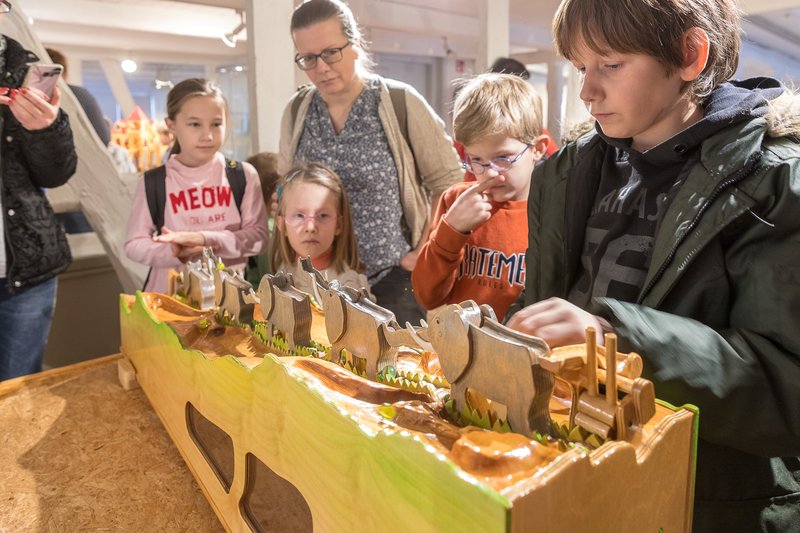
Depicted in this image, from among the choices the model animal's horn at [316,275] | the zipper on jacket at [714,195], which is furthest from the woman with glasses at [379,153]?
the zipper on jacket at [714,195]

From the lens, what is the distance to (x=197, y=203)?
1.94 meters

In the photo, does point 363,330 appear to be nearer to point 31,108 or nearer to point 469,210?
point 469,210

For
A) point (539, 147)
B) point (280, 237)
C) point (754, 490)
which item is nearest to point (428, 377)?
point (754, 490)

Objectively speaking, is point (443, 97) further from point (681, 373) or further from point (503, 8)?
point (681, 373)

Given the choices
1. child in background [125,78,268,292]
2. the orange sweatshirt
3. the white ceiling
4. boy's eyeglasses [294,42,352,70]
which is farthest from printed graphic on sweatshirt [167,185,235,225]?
the white ceiling

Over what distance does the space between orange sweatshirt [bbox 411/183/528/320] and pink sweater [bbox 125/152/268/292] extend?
69 centimetres

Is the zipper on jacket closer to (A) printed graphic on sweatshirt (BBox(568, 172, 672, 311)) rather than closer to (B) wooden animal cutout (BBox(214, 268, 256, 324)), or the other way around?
(A) printed graphic on sweatshirt (BBox(568, 172, 672, 311))

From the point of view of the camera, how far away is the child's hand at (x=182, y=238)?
5.74 feet

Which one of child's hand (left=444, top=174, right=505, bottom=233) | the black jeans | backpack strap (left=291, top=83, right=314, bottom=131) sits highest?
backpack strap (left=291, top=83, right=314, bottom=131)

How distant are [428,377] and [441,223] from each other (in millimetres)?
578

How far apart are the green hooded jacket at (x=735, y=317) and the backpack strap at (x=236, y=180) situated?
56.2 inches

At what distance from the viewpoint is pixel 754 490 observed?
0.86 m

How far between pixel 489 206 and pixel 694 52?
1.97 feet

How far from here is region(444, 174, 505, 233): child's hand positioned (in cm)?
134
